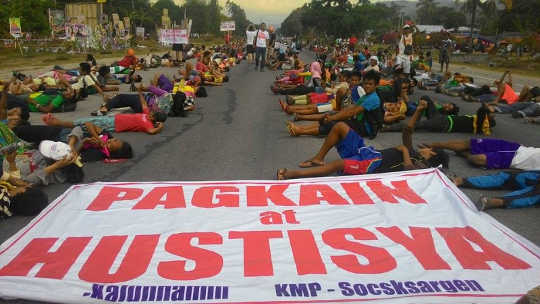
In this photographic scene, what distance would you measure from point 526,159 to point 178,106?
7387 millimetres

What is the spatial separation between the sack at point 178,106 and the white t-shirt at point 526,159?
7159mm

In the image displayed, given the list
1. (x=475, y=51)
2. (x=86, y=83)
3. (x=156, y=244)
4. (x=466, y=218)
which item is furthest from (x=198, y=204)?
(x=475, y=51)

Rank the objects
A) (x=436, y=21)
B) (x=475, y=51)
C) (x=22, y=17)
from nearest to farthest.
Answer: (x=22, y=17)
(x=475, y=51)
(x=436, y=21)

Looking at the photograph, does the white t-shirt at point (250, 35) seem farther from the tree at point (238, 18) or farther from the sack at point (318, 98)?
the tree at point (238, 18)

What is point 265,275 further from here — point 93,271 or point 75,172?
point 75,172

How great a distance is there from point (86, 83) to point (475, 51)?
45.2 meters

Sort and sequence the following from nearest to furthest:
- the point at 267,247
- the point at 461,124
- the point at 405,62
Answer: the point at 267,247 → the point at 461,124 → the point at 405,62

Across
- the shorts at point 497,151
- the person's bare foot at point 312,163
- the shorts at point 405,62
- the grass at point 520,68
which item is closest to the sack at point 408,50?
the shorts at point 405,62

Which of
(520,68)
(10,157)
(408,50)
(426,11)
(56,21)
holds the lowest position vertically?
(10,157)

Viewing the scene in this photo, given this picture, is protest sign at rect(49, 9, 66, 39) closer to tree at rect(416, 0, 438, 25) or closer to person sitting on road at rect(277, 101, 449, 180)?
person sitting on road at rect(277, 101, 449, 180)

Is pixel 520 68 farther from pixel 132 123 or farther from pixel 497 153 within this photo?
pixel 132 123

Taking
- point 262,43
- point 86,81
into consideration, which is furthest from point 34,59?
point 86,81

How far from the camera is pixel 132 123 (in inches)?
332

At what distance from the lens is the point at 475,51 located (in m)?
47.2
